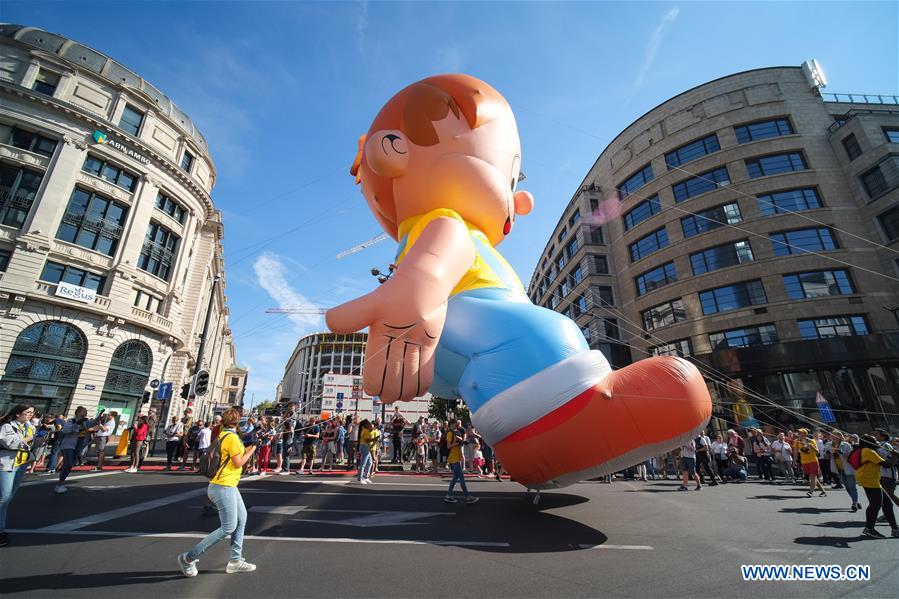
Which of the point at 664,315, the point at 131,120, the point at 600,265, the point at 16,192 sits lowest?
the point at 664,315

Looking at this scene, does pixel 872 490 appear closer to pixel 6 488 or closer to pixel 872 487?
pixel 872 487

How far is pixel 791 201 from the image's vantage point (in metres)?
22.3

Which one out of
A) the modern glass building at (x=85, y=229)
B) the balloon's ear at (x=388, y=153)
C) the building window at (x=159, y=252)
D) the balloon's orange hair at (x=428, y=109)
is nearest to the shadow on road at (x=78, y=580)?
the balloon's ear at (x=388, y=153)

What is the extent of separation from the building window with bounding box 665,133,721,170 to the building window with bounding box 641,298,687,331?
981cm

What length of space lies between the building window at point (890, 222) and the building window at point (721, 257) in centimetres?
627

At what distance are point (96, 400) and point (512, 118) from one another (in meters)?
27.5

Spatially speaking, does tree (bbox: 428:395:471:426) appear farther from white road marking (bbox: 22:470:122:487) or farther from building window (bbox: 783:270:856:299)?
white road marking (bbox: 22:470:122:487)

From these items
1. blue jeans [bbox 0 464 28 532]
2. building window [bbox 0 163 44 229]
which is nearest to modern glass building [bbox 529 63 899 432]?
blue jeans [bbox 0 464 28 532]

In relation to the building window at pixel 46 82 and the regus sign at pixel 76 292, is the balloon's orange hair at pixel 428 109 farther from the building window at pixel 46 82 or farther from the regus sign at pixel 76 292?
the building window at pixel 46 82

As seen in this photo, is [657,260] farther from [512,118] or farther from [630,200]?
[512,118]

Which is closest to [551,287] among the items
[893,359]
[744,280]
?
[744,280]

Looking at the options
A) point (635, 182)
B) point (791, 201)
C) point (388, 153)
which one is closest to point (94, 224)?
point (388, 153)

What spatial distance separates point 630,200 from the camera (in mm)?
28594

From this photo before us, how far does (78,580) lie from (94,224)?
28.4m
